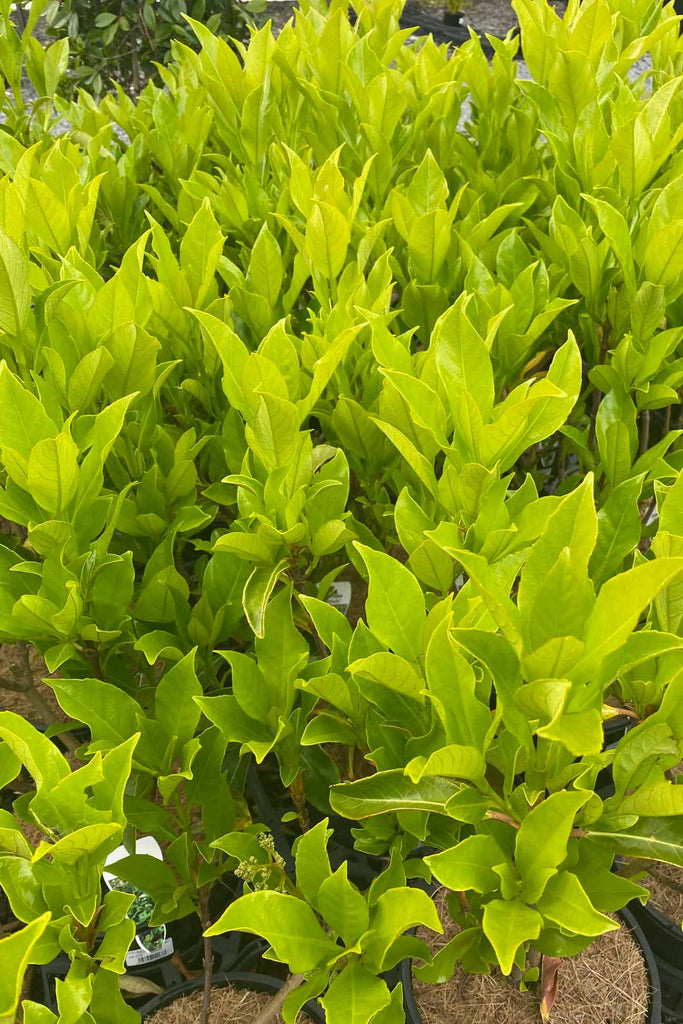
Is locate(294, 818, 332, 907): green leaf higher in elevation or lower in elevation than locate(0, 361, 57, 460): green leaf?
lower

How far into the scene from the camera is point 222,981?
1.33 meters

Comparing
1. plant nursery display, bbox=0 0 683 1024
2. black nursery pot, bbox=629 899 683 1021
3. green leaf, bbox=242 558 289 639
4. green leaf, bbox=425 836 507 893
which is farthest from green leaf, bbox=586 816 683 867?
black nursery pot, bbox=629 899 683 1021

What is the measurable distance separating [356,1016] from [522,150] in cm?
186

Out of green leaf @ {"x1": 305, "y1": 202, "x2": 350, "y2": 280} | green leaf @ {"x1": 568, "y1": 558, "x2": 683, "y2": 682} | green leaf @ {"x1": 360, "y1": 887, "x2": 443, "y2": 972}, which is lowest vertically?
green leaf @ {"x1": 360, "y1": 887, "x2": 443, "y2": 972}

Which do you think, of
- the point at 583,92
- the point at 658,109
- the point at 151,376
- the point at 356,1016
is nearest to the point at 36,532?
the point at 151,376

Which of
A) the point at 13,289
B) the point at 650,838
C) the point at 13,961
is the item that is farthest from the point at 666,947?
the point at 13,289

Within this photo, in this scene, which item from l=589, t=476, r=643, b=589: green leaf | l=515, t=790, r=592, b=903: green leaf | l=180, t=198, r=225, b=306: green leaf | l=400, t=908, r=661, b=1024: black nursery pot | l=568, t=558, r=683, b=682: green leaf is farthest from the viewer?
l=180, t=198, r=225, b=306: green leaf

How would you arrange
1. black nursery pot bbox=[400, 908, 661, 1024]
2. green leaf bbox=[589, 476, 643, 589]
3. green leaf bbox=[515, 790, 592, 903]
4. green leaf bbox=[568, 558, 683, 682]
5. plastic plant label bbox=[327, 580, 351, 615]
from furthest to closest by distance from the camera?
1. plastic plant label bbox=[327, 580, 351, 615]
2. black nursery pot bbox=[400, 908, 661, 1024]
3. green leaf bbox=[589, 476, 643, 589]
4. green leaf bbox=[515, 790, 592, 903]
5. green leaf bbox=[568, 558, 683, 682]

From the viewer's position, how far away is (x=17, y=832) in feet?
2.76

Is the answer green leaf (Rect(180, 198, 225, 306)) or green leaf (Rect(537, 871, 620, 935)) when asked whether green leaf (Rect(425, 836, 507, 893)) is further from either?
green leaf (Rect(180, 198, 225, 306))

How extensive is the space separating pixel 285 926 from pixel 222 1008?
2.06ft

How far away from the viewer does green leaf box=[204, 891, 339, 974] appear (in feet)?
2.55

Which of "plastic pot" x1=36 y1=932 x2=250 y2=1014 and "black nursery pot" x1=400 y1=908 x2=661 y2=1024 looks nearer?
"black nursery pot" x1=400 y1=908 x2=661 y2=1024

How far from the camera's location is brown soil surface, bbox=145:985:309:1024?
1297 mm
